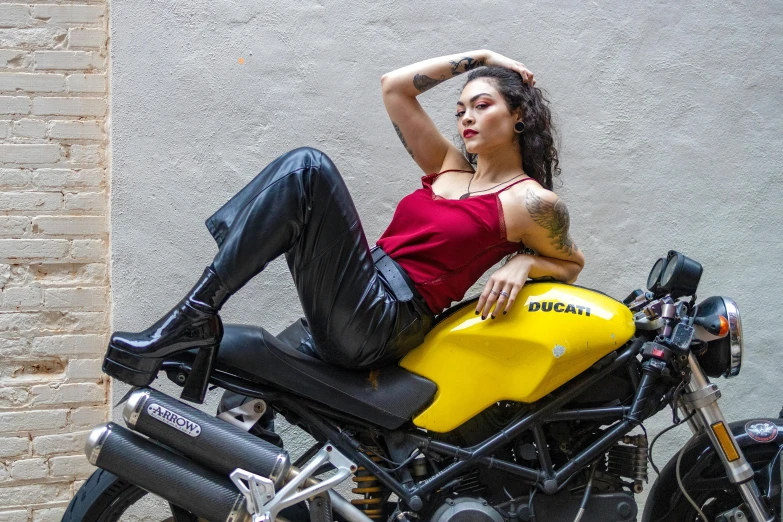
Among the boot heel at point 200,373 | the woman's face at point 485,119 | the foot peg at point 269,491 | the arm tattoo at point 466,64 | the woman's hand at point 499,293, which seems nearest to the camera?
the foot peg at point 269,491

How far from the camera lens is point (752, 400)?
310 cm

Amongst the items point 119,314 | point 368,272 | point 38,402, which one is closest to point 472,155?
point 368,272

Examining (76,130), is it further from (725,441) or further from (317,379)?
(725,441)

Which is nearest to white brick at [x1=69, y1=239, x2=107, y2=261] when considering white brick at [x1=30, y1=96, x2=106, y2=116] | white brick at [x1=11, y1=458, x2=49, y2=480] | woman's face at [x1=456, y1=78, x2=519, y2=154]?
white brick at [x1=30, y1=96, x2=106, y2=116]

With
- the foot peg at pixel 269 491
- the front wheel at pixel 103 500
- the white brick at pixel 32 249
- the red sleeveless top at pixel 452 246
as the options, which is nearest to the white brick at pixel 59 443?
the white brick at pixel 32 249

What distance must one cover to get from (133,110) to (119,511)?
59.3 inches

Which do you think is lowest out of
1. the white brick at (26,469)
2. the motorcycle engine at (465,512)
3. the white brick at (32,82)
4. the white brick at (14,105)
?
the white brick at (26,469)

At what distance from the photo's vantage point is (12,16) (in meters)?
2.85

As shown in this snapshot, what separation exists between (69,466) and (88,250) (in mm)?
817

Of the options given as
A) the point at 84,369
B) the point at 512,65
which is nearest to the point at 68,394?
the point at 84,369

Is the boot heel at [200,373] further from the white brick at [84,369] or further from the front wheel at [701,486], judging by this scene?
the front wheel at [701,486]

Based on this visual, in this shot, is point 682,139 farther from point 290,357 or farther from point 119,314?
point 119,314

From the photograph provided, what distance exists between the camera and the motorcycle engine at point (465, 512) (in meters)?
1.97

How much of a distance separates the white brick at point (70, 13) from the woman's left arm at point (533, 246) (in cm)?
183
